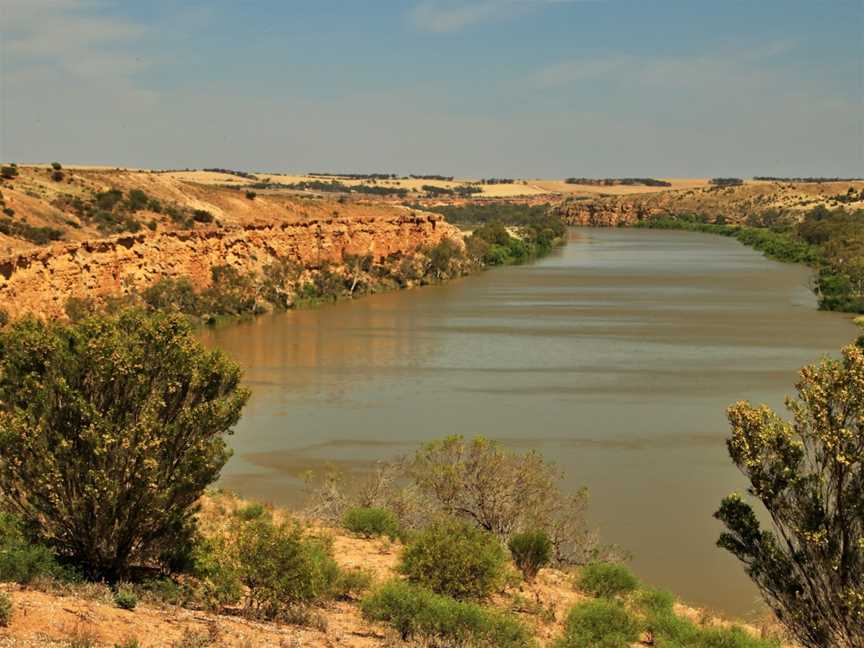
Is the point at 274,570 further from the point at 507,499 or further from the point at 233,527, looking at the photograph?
the point at 507,499

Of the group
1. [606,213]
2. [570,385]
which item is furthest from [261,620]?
[606,213]

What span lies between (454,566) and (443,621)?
1869mm

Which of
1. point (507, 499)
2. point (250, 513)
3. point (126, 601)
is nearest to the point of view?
point (126, 601)

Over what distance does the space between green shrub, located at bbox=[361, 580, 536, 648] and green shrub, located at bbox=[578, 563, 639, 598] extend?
2849 millimetres

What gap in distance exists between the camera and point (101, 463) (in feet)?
33.8

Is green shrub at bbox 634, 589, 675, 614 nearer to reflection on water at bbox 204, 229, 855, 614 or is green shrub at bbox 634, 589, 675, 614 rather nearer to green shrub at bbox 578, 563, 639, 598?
green shrub at bbox 578, 563, 639, 598

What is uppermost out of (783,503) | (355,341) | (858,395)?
(858,395)

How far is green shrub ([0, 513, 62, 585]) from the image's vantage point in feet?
31.0

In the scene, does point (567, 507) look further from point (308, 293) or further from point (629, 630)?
point (308, 293)

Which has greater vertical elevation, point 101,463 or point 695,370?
point 101,463

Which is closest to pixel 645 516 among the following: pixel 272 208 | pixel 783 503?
pixel 783 503

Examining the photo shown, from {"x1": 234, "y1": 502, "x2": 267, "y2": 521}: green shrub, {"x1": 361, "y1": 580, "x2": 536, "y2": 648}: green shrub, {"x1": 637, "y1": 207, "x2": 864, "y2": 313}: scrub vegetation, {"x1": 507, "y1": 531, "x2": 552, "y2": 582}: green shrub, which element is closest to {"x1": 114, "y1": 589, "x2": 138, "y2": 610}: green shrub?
{"x1": 361, "y1": 580, "x2": 536, "y2": 648}: green shrub

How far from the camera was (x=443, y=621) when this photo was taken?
10.1m

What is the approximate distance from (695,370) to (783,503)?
23.3 metres
